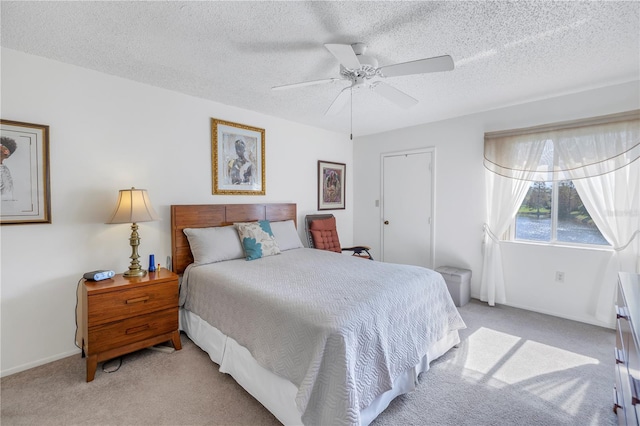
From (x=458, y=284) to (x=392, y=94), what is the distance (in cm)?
246

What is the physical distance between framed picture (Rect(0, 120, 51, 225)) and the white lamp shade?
1.71 feet

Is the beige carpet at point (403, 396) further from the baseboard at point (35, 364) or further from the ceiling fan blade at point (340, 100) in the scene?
the ceiling fan blade at point (340, 100)

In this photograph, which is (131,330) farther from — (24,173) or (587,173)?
(587,173)

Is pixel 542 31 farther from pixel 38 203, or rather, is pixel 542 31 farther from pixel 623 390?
pixel 38 203

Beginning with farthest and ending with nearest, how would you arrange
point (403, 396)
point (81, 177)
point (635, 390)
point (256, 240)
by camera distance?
point (256, 240), point (81, 177), point (403, 396), point (635, 390)

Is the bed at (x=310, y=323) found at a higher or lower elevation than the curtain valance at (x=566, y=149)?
lower

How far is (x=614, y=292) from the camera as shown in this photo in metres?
2.84

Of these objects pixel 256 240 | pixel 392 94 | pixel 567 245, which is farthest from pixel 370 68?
pixel 567 245

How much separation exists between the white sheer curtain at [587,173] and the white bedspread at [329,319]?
5.69ft

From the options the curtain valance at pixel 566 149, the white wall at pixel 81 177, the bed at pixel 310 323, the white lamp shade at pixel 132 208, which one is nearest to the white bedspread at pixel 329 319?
the bed at pixel 310 323

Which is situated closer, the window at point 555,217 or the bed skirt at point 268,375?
the bed skirt at point 268,375

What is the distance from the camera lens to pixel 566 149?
10.0 feet

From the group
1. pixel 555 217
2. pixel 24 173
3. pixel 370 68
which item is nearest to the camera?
pixel 370 68

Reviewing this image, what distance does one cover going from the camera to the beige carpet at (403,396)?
175 centimetres
